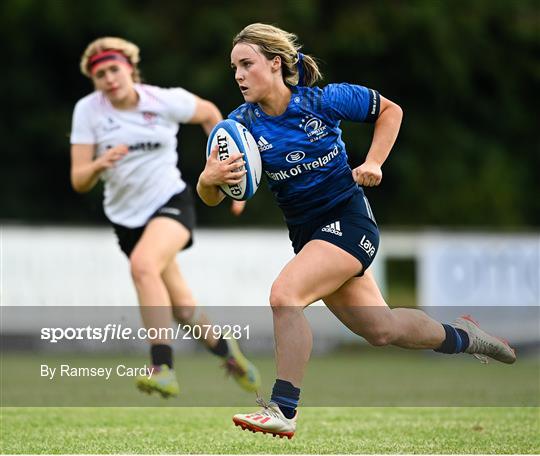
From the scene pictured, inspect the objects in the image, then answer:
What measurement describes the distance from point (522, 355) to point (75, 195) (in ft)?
29.8

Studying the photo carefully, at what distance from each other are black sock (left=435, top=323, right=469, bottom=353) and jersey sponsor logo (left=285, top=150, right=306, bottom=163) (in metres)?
1.11

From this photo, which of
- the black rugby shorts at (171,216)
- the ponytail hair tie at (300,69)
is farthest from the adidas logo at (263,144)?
the black rugby shorts at (171,216)

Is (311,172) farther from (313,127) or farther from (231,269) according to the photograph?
(231,269)

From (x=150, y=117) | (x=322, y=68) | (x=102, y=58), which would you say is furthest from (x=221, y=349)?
(x=322, y=68)

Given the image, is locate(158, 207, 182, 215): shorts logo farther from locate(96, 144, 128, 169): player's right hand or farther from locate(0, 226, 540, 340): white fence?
→ locate(0, 226, 540, 340): white fence

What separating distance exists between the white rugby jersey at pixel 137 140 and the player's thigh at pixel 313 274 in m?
2.19

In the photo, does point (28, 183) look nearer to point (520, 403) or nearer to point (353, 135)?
point (353, 135)

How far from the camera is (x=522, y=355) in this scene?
12047 millimetres

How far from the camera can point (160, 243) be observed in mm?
6836

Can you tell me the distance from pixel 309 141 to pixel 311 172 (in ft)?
0.44

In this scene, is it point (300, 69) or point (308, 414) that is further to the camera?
point (308, 414)

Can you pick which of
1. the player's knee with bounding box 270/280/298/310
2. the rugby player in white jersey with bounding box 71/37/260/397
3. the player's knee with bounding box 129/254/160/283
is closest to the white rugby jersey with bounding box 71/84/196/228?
the rugby player in white jersey with bounding box 71/37/260/397

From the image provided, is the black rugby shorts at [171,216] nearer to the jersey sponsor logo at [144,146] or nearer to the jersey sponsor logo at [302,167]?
the jersey sponsor logo at [144,146]

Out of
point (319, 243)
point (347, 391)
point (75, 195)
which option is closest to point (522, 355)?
point (347, 391)
